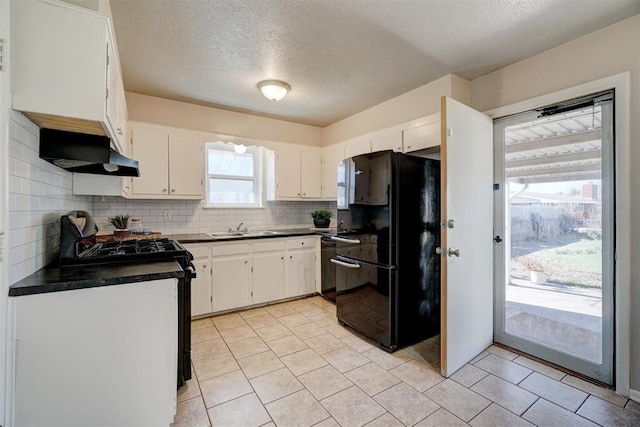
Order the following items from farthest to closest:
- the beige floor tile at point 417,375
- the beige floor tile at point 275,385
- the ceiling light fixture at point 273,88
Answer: the ceiling light fixture at point 273,88 → the beige floor tile at point 417,375 → the beige floor tile at point 275,385

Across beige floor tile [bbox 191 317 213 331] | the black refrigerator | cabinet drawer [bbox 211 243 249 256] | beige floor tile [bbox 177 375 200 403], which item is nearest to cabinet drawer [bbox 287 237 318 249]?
cabinet drawer [bbox 211 243 249 256]

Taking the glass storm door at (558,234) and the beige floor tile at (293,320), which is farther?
the beige floor tile at (293,320)

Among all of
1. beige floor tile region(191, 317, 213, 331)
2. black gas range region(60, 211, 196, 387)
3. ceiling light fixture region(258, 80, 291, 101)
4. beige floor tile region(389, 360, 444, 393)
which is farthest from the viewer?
beige floor tile region(191, 317, 213, 331)

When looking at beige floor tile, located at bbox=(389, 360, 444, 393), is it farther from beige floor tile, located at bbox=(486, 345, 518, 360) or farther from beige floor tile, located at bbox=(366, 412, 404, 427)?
beige floor tile, located at bbox=(486, 345, 518, 360)

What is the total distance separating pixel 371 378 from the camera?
212 cm

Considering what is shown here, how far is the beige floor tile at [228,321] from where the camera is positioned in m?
3.04

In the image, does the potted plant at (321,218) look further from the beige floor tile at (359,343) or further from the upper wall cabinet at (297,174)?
the beige floor tile at (359,343)

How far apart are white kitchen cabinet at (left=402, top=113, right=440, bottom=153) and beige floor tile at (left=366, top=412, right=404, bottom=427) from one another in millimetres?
2253

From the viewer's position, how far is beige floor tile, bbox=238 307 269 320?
332 cm

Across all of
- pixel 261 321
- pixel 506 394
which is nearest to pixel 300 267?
pixel 261 321

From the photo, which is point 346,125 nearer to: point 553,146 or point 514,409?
point 553,146

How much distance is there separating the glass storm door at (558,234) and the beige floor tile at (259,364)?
201cm

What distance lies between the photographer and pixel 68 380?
1.32 m

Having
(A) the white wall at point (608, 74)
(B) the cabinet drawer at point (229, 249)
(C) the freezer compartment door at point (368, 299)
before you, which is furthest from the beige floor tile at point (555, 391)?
(B) the cabinet drawer at point (229, 249)
